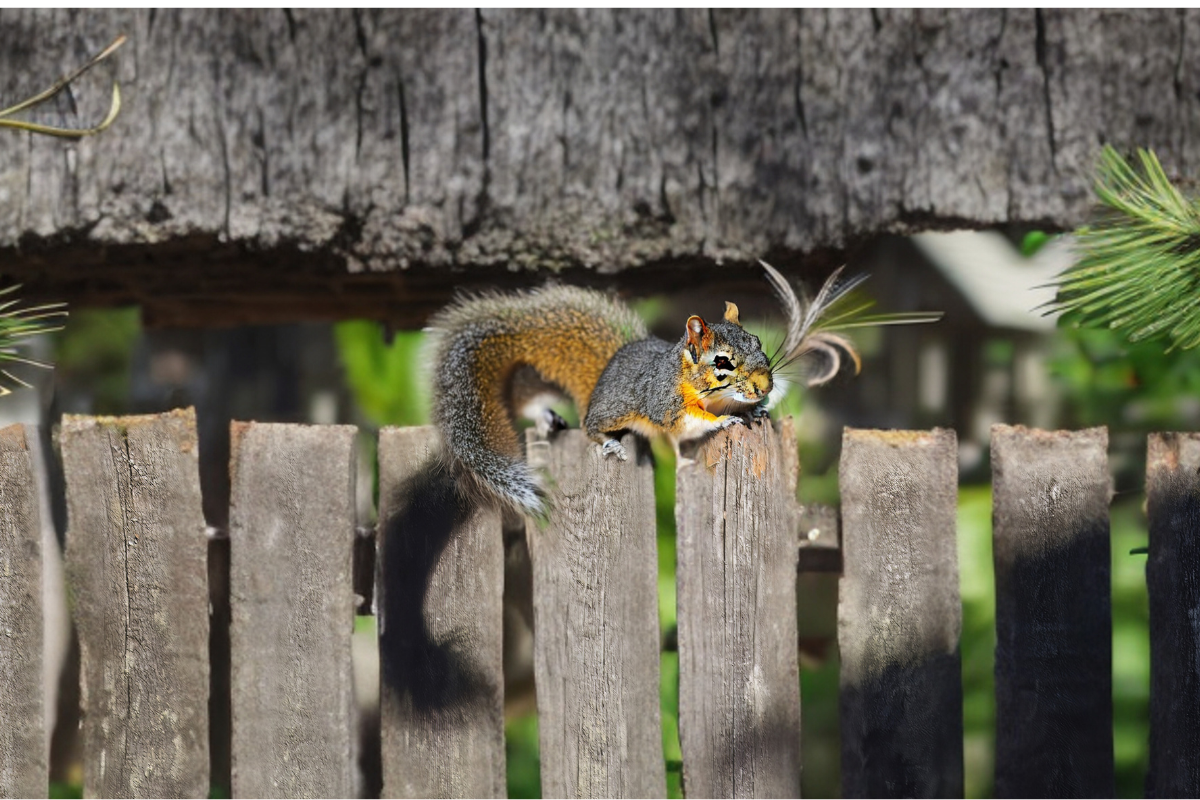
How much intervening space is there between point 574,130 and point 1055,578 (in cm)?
95

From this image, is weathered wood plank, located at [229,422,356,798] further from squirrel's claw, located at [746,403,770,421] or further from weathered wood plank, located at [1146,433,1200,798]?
weathered wood plank, located at [1146,433,1200,798]

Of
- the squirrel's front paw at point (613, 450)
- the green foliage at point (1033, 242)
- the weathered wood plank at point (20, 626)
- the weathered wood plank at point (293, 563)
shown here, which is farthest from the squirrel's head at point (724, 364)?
the weathered wood plank at point (20, 626)

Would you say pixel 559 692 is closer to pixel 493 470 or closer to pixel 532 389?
pixel 493 470

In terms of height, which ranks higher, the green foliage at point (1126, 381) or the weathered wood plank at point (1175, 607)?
the green foliage at point (1126, 381)

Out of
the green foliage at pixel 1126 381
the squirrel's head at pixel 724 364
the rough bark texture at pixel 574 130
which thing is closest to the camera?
the squirrel's head at pixel 724 364

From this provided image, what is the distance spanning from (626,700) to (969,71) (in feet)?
3.61

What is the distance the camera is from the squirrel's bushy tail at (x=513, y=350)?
5.31ft

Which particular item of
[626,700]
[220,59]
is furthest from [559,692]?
[220,59]

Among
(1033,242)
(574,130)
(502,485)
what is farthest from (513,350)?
(1033,242)

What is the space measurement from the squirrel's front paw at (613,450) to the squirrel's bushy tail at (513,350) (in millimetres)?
129

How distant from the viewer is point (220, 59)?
5.77 feet

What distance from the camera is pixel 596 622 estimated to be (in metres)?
1.55

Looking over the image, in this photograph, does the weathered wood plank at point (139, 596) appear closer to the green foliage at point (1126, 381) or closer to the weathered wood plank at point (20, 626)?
the weathered wood plank at point (20, 626)

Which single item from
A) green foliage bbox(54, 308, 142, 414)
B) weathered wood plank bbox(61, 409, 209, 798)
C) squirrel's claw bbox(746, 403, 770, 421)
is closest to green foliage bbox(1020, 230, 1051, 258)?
squirrel's claw bbox(746, 403, 770, 421)
